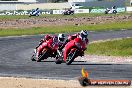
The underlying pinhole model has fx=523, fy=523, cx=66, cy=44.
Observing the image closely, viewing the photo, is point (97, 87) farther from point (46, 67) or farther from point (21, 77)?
point (46, 67)

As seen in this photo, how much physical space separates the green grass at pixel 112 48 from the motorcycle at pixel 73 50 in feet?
16.6

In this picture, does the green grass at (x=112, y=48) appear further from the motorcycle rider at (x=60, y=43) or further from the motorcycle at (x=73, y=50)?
the motorcycle at (x=73, y=50)

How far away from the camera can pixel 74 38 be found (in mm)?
25688

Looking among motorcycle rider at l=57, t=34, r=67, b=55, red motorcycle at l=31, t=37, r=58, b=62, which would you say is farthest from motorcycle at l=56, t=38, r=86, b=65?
red motorcycle at l=31, t=37, r=58, b=62

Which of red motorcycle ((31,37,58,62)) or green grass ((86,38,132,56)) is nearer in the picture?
red motorcycle ((31,37,58,62))

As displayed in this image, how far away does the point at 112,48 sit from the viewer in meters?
33.8

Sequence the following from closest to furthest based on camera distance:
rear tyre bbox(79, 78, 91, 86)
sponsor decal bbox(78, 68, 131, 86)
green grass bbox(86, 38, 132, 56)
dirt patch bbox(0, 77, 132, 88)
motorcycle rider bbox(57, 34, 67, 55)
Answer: sponsor decal bbox(78, 68, 131, 86) → rear tyre bbox(79, 78, 91, 86) → dirt patch bbox(0, 77, 132, 88) → motorcycle rider bbox(57, 34, 67, 55) → green grass bbox(86, 38, 132, 56)

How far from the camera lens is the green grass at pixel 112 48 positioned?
30.6m

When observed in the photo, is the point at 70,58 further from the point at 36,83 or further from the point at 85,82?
the point at 85,82

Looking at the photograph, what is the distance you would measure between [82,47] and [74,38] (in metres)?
0.79

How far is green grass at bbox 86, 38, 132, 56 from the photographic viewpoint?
30584mm

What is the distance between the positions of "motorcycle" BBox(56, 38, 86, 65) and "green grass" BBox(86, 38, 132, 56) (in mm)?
5056

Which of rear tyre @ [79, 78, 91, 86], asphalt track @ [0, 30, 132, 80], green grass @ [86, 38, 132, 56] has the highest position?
rear tyre @ [79, 78, 91, 86]

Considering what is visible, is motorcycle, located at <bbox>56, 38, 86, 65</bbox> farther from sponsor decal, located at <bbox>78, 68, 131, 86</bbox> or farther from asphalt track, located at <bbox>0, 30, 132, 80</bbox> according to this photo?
sponsor decal, located at <bbox>78, 68, 131, 86</bbox>
